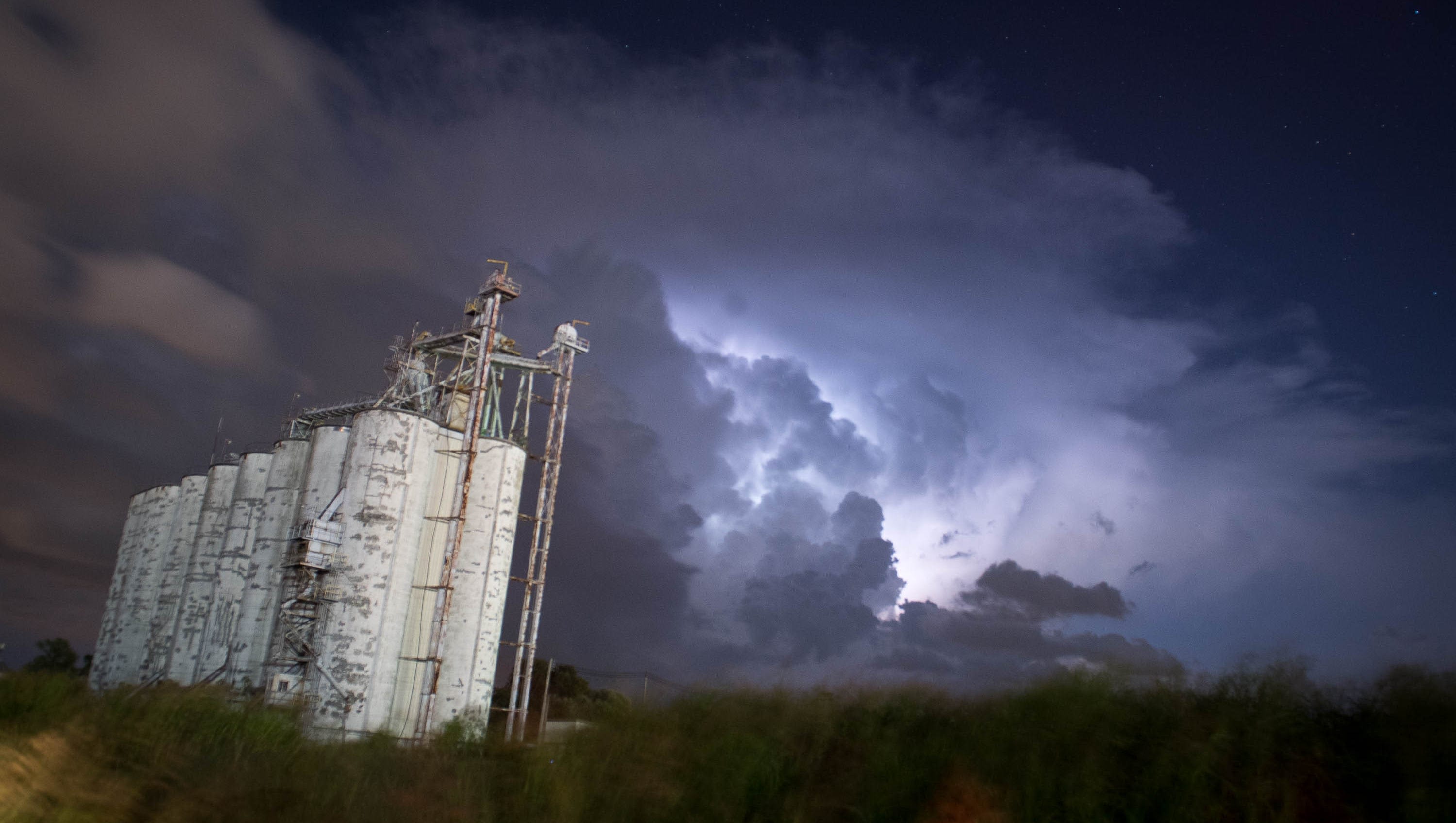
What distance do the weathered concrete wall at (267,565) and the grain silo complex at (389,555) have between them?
9 centimetres

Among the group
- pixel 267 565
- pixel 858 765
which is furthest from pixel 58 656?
pixel 858 765

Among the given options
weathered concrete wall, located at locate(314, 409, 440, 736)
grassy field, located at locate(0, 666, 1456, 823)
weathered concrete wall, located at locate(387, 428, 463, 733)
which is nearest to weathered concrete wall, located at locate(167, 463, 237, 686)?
weathered concrete wall, located at locate(314, 409, 440, 736)

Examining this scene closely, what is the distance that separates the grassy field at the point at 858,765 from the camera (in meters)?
9.96

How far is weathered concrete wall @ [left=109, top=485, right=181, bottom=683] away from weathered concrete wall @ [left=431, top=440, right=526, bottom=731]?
28.1m

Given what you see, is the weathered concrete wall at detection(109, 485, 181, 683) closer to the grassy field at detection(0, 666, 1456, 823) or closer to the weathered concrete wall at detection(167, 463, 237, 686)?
the weathered concrete wall at detection(167, 463, 237, 686)

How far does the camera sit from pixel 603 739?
15.1 metres

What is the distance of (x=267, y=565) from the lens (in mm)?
40812

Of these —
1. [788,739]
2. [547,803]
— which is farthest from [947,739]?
[547,803]

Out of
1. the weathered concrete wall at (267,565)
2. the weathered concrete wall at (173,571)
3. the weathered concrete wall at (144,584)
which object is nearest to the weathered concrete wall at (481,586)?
the weathered concrete wall at (267,565)

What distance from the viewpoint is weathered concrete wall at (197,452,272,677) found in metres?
41.2

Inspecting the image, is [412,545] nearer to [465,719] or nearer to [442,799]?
[465,719]

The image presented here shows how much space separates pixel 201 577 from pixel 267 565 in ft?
31.4

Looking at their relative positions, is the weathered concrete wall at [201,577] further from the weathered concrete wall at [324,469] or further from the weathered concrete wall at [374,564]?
the weathered concrete wall at [374,564]

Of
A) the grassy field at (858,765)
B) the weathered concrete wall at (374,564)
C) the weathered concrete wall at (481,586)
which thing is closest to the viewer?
the grassy field at (858,765)
